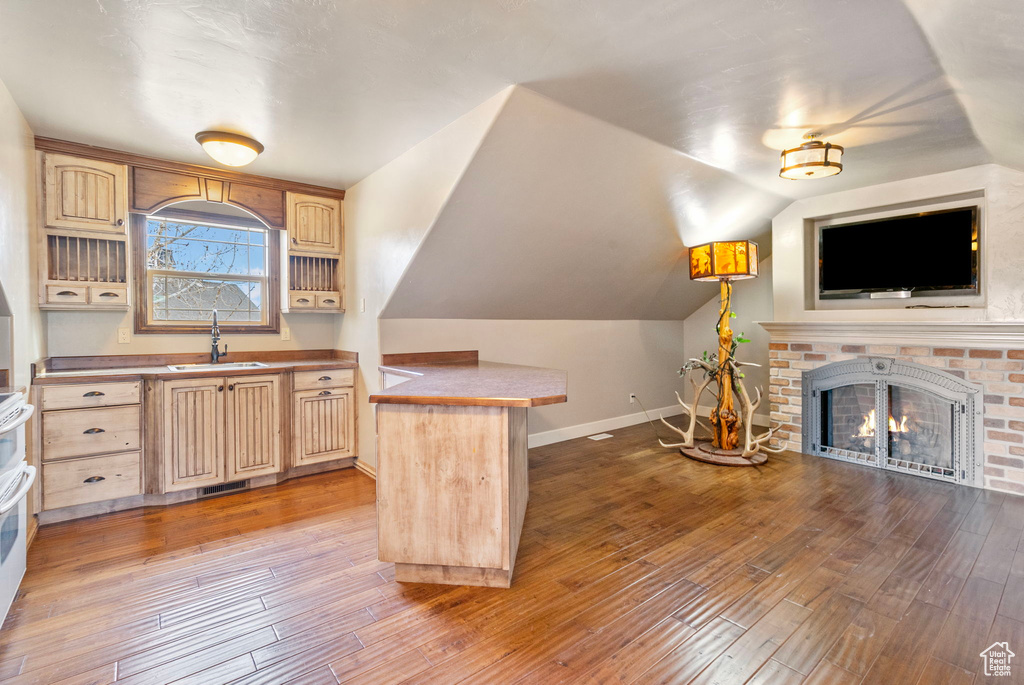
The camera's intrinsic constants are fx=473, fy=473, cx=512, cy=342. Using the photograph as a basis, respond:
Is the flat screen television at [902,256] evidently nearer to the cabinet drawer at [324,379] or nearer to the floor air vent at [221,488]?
the cabinet drawer at [324,379]

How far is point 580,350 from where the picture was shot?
15.8 feet

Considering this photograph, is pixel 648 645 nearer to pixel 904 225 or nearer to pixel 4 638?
pixel 4 638

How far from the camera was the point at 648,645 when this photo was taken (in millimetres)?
1710

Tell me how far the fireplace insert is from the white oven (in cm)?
506

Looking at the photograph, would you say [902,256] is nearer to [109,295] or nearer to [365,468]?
[365,468]

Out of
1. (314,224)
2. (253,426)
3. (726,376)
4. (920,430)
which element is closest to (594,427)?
(726,376)

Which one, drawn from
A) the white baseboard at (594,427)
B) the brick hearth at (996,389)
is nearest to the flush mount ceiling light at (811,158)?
the brick hearth at (996,389)

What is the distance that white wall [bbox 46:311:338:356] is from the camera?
3.17 meters

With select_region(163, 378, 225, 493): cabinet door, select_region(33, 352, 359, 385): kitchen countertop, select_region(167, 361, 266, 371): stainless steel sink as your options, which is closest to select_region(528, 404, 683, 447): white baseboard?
select_region(33, 352, 359, 385): kitchen countertop

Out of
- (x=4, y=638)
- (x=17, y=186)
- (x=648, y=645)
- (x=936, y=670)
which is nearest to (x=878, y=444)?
(x=936, y=670)

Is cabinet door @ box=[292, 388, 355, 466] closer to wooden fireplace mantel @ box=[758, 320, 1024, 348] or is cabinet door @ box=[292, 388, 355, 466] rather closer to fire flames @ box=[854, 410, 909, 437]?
wooden fireplace mantel @ box=[758, 320, 1024, 348]

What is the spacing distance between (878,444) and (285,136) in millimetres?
4816

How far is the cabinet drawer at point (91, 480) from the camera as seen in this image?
2.77 metres

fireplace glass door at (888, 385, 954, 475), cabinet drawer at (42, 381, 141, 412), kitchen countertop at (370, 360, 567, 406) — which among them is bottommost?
fireplace glass door at (888, 385, 954, 475)
